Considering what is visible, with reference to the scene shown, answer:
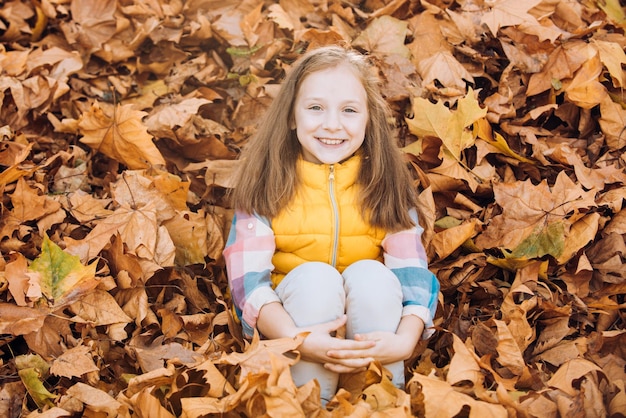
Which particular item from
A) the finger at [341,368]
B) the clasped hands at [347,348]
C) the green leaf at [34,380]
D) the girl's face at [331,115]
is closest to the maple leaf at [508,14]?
the girl's face at [331,115]

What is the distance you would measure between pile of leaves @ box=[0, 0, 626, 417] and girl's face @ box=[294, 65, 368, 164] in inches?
18.2

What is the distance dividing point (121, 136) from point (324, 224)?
969mm

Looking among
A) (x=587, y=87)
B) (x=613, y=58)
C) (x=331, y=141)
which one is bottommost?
(x=331, y=141)

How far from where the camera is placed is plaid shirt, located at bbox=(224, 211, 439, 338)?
2281mm

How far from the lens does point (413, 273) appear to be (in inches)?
93.4

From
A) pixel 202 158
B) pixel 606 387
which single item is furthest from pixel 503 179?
pixel 202 158

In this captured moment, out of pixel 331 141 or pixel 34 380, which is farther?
pixel 331 141

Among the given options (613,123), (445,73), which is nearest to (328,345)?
(445,73)

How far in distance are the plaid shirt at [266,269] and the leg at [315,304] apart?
97mm

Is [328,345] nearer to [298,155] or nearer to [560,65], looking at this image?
[298,155]

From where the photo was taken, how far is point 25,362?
215 centimetres

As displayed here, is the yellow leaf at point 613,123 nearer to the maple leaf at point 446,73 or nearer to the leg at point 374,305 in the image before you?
the maple leaf at point 446,73

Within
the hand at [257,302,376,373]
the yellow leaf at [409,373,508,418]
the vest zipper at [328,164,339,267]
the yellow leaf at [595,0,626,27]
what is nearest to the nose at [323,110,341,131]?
the vest zipper at [328,164,339,267]

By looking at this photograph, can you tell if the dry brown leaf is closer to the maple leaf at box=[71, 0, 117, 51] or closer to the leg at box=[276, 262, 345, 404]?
the leg at box=[276, 262, 345, 404]
